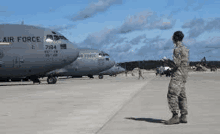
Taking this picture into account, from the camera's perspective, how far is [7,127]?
8.44m

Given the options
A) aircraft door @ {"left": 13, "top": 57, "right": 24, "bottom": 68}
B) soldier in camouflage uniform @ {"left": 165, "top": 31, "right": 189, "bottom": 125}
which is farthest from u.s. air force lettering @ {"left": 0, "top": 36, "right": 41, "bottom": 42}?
soldier in camouflage uniform @ {"left": 165, "top": 31, "right": 189, "bottom": 125}

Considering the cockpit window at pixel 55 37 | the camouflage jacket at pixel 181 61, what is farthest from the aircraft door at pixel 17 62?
the camouflage jacket at pixel 181 61

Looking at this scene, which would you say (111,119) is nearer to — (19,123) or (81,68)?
(19,123)

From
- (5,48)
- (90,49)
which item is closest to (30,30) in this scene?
(5,48)

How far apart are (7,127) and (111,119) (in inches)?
114

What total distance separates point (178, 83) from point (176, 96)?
349 millimetres

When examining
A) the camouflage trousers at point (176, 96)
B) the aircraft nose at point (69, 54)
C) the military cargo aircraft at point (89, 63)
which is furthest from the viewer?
the military cargo aircraft at point (89, 63)

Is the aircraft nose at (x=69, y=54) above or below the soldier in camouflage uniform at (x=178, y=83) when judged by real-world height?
above

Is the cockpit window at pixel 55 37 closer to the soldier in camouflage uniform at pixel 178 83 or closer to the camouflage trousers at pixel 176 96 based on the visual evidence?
the soldier in camouflage uniform at pixel 178 83

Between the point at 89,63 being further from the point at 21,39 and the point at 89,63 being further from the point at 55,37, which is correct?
the point at 21,39

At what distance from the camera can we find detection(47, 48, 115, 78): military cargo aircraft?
47006mm

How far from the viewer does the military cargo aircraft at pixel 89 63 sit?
47.0 metres

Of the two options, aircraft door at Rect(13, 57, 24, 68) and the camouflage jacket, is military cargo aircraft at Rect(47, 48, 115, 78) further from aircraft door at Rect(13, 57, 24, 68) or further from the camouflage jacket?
the camouflage jacket

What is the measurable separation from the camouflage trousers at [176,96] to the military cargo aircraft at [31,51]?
24299mm
